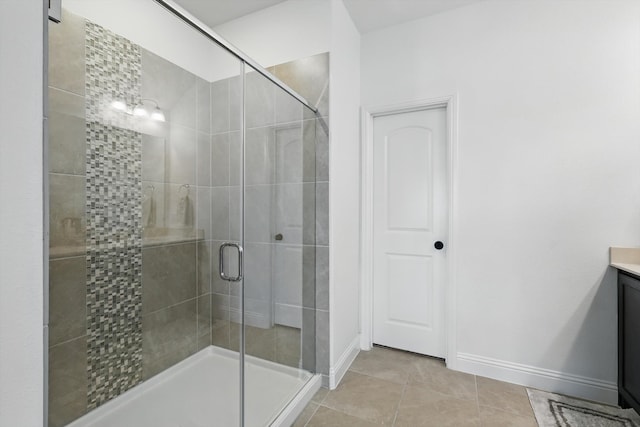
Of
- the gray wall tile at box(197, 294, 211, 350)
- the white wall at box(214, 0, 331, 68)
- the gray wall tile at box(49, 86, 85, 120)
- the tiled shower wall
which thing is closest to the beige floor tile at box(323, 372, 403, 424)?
the tiled shower wall

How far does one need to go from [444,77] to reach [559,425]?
2.36 metres

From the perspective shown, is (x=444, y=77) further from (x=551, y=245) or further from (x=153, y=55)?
(x=153, y=55)

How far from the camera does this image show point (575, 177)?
1966mm

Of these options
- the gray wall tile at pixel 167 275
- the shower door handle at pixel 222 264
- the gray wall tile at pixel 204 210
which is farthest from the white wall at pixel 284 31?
the gray wall tile at pixel 167 275

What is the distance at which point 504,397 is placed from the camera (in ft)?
6.43

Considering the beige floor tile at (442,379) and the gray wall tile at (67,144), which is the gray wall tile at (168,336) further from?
the beige floor tile at (442,379)

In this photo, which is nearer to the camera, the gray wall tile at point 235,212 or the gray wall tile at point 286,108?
the gray wall tile at point 235,212

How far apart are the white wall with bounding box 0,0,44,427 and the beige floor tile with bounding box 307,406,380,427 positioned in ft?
5.06

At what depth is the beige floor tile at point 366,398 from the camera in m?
1.81

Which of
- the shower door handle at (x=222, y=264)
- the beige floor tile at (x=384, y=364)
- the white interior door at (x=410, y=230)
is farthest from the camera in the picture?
the white interior door at (x=410, y=230)

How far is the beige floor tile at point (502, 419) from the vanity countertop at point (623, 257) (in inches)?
41.2

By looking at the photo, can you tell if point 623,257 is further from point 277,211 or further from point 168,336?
point 168,336

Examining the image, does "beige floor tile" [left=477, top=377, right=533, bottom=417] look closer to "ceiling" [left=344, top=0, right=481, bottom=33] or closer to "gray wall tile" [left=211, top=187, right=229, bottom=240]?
"gray wall tile" [left=211, top=187, right=229, bottom=240]

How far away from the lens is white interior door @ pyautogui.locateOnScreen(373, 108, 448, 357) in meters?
2.45
